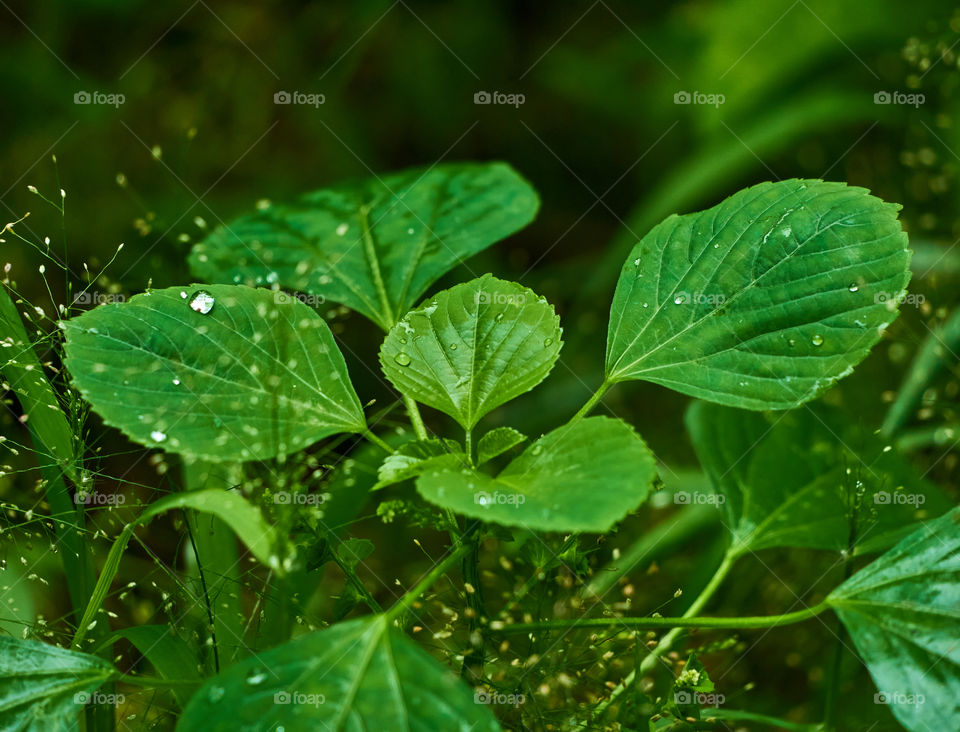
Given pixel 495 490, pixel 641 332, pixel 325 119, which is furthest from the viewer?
pixel 325 119

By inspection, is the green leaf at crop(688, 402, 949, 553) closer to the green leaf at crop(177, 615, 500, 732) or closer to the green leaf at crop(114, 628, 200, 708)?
the green leaf at crop(177, 615, 500, 732)

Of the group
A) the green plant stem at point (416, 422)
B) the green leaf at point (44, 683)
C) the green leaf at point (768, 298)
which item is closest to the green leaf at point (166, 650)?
the green leaf at point (44, 683)

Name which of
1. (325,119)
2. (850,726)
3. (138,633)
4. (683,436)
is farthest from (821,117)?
(138,633)

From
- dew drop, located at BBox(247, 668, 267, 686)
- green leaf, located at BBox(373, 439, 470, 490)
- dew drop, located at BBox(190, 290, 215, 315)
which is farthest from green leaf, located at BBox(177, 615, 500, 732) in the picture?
dew drop, located at BBox(190, 290, 215, 315)

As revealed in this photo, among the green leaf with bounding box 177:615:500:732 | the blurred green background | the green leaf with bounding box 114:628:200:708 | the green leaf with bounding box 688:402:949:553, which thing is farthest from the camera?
the blurred green background

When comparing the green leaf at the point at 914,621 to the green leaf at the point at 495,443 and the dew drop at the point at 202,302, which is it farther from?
the dew drop at the point at 202,302

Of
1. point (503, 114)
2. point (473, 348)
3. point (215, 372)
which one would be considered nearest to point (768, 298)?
point (473, 348)

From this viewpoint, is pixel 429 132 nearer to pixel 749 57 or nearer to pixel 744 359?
pixel 749 57
